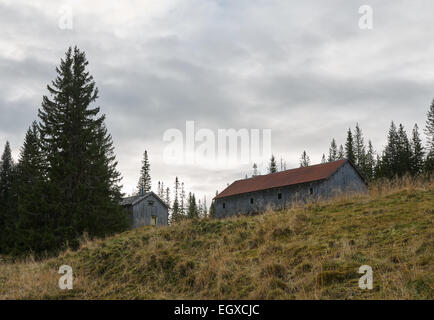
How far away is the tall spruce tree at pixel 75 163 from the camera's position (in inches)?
1055

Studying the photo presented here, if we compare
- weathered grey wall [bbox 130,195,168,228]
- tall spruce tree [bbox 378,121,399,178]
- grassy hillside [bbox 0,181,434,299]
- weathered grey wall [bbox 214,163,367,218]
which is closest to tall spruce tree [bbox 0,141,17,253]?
weathered grey wall [bbox 130,195,168,228]

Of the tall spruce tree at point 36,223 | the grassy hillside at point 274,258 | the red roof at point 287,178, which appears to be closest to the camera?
the grassy hillside at point 274,258

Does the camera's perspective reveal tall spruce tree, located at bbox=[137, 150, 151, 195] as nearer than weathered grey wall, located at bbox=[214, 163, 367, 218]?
No

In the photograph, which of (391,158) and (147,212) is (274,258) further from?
(391,158)

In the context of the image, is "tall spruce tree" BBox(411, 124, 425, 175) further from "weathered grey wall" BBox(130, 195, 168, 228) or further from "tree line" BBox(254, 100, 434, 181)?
"weathered grey wall" BBox(130, 195, 168, 228)

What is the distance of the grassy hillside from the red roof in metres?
19.2

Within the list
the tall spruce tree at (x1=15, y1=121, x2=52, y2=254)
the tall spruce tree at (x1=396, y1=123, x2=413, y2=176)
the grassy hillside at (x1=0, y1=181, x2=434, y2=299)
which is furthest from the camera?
the tall spruce tree at (x1=396, y1=123, x2=413, y2=176)

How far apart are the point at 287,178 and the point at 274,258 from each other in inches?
1073

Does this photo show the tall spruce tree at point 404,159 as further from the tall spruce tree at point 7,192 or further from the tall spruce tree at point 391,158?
the tall spruce tree at point 7,192

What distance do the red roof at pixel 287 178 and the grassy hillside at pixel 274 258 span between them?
19.2 meters

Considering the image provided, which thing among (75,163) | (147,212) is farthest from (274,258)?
(147,212)

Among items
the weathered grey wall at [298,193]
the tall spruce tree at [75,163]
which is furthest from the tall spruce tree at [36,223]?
the weathered grey wall at [298,193]

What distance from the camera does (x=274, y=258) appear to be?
342 inches

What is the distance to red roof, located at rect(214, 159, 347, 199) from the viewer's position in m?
33.1
